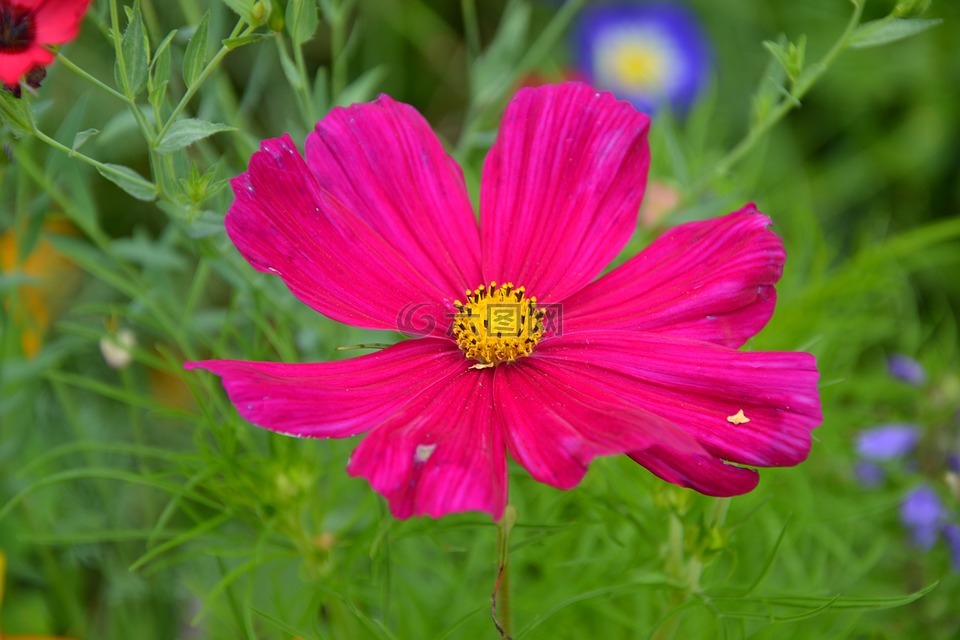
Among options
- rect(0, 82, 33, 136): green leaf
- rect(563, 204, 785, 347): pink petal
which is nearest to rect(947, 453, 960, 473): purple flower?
rect(563, 204, 785, 347): pink petal

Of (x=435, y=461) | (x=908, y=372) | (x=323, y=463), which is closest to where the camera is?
(x=435, y=461)

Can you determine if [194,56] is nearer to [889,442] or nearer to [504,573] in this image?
[504,573]

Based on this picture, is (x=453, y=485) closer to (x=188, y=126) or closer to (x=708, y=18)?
(x=188, y=126)

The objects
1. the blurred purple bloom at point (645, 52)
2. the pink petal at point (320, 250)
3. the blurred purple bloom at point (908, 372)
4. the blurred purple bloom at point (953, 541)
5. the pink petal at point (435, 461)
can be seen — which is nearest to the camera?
the pink petal at point (435, 461)

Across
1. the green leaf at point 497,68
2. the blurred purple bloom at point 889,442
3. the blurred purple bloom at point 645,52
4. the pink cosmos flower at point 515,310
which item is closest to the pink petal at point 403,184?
the pink cosmos flower at point 515,310

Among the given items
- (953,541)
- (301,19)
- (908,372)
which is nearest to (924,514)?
(953,541)

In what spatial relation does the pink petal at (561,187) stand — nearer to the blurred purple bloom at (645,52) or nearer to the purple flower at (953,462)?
the purple flower at (953,462)

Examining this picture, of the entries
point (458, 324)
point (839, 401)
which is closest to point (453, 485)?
point (458, 324)
